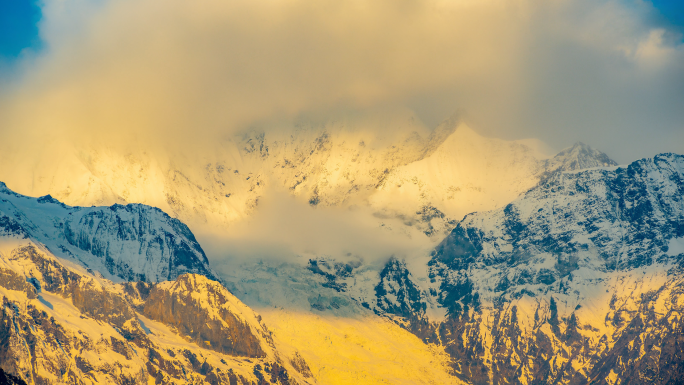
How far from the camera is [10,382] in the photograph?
6599 inches
